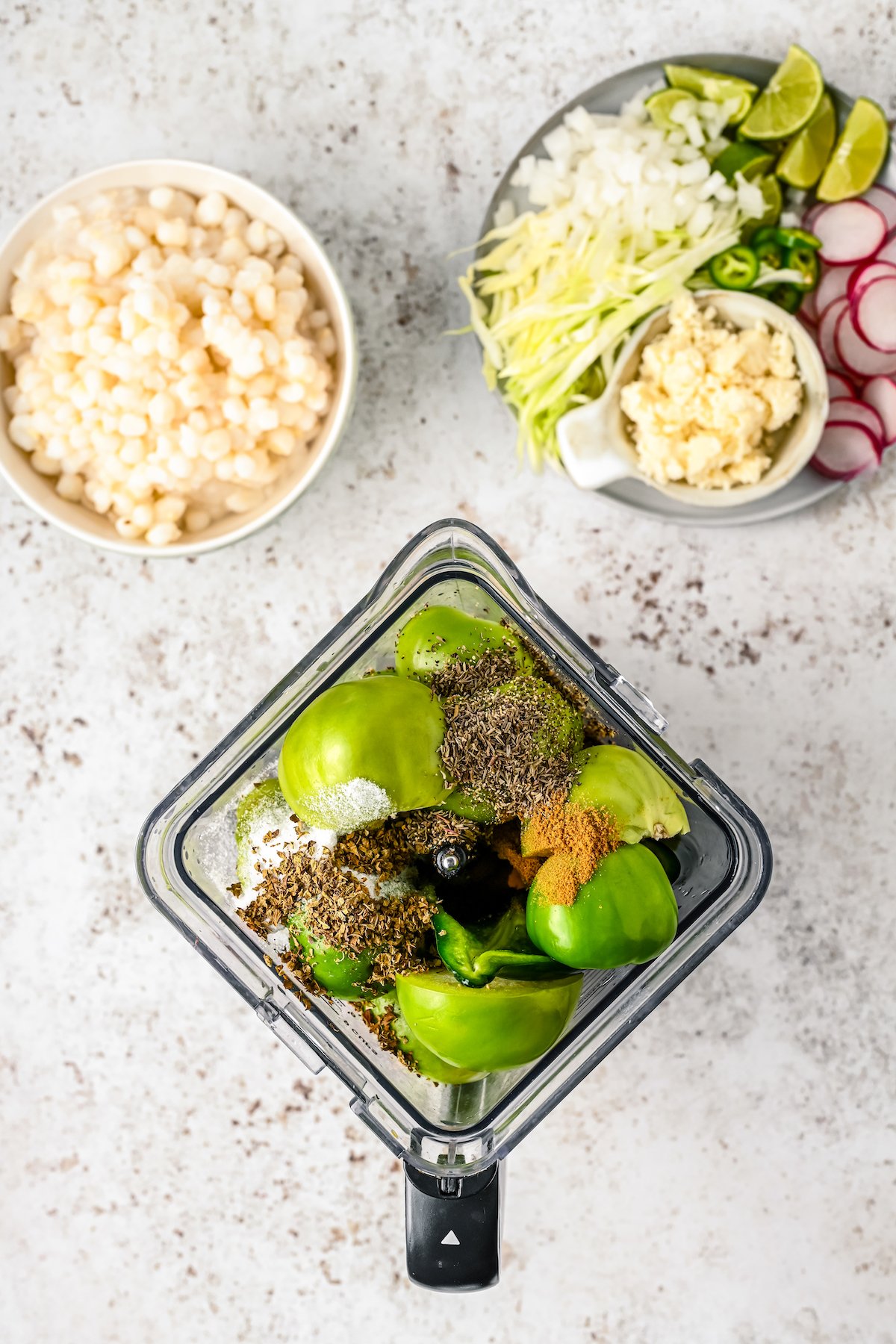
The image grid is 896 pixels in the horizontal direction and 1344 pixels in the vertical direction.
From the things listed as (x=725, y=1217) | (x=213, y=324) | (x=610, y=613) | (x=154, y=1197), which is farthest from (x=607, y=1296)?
(x=213, y=324)

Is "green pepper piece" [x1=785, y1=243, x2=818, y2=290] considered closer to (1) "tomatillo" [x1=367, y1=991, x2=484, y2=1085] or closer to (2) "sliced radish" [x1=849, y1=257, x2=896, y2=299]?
(2) "sliced radish" [x1=849, y1=257, x2=896, y2=299]

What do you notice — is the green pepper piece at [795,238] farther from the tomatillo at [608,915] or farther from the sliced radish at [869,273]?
the tomatillo at [608,915]

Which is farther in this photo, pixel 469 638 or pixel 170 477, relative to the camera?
pixel 170 477

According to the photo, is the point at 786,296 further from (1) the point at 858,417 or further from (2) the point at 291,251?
(2) the point at 291,251

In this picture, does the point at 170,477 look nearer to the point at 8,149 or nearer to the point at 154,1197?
the point at 8,149

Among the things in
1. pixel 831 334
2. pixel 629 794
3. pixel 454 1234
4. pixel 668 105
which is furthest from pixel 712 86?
pixel 454 1234

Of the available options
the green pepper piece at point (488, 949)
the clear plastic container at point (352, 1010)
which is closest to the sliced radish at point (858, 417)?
the clear plastic container at point (352, 1010)
